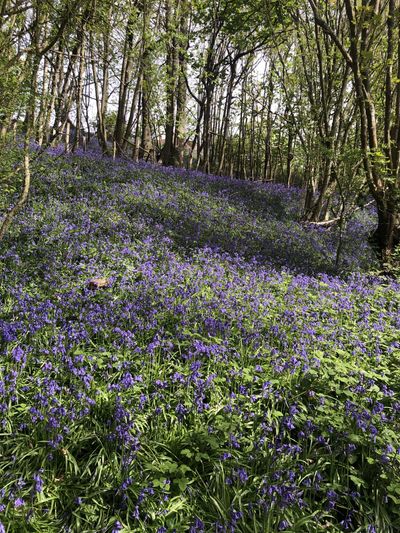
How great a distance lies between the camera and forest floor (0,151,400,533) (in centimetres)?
285

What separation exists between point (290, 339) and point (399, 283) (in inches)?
163

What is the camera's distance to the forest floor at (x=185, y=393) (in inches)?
112

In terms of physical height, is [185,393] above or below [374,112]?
below

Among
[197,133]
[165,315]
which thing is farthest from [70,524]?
[197,133]

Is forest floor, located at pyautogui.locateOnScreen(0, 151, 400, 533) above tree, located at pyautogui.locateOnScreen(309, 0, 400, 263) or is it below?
below

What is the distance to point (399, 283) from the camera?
7.85 metres

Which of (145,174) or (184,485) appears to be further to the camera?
(145,174)

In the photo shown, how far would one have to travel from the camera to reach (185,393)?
3721 mm

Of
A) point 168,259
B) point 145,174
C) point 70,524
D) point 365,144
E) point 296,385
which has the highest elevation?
point 365,144

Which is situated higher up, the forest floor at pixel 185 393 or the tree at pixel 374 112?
the tree at pixel 374 112

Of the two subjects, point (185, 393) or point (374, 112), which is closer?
point (185, 393)

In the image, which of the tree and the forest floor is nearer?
the forest floor

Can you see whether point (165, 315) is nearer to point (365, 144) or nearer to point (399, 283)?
point (399, 283)

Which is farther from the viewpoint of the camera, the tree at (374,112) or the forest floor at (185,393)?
the tree at (374,112)
